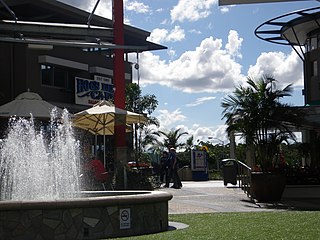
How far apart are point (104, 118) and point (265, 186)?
5.95 meters

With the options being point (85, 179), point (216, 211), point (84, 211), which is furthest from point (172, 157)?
point (84, 211)

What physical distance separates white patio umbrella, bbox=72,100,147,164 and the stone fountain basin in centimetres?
856

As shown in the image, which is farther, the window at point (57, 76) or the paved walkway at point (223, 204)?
the window at point (57, 76)

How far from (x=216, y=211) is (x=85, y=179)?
164 inches

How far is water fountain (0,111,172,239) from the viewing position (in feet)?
32.1

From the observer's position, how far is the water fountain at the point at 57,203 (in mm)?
9789

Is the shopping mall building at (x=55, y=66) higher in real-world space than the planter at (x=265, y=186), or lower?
higher

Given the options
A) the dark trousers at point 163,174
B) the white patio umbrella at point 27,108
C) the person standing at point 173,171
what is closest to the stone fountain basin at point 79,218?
the white patio umbrella at point 27,108

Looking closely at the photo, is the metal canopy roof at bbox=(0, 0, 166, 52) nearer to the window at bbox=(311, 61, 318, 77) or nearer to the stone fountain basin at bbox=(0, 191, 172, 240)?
the window at bbox=(311, 61, 318, 77)

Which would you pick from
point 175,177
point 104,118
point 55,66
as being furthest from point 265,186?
point 55,66

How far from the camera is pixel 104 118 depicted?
2097cm

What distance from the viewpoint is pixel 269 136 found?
19797mm

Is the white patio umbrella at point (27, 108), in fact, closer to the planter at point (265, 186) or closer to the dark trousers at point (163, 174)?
the dark trousers at point (163, 174)

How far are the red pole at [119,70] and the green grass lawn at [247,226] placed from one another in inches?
327
